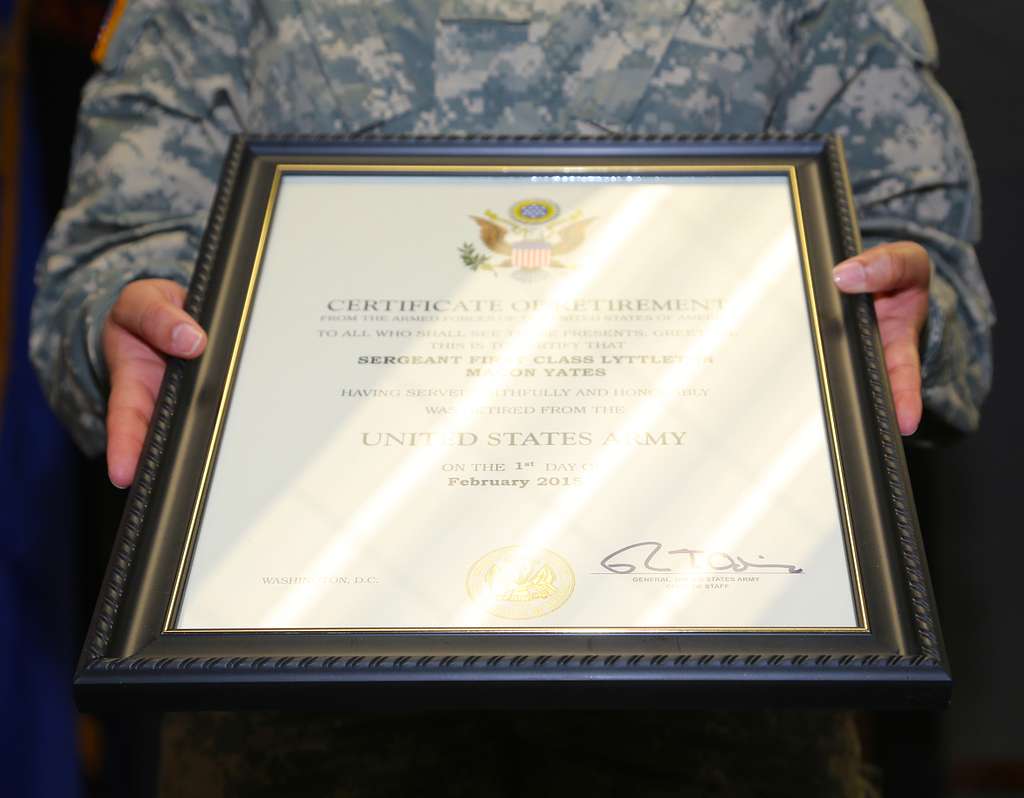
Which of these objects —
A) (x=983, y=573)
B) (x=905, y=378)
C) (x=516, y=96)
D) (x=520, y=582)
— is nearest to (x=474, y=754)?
(x=520, y=582)

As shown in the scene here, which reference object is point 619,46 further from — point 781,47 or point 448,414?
point 448,414

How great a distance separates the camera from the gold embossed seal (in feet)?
1.73

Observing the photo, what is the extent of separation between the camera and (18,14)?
4.60ft

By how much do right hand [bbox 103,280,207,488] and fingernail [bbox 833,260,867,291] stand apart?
1.42ft

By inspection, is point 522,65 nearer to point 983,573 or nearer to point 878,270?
point 878,270

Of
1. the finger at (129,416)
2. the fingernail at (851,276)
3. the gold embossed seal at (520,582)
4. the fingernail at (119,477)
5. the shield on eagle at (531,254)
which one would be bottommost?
the gold embossed seal at (520,582)

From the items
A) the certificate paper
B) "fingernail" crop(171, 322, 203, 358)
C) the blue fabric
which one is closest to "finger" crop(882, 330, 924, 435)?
the certificate paper

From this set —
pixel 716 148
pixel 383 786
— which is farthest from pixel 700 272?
pixel 383 786

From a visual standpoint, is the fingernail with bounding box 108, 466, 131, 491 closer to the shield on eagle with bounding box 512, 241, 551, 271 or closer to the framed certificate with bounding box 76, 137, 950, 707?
Answer: the framed certificate with bounding box 76, 137, 950, 707

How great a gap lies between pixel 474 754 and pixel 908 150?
0.67m

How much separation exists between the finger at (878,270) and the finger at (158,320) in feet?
1.44

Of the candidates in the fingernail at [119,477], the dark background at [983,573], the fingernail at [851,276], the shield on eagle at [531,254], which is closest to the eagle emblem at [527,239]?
the shield on eagle at [531,254]

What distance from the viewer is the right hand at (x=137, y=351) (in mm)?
639

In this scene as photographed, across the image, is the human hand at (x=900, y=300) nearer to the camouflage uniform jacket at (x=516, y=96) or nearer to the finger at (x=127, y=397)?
the camouflage uniform jacket at (x=516, y=96)
